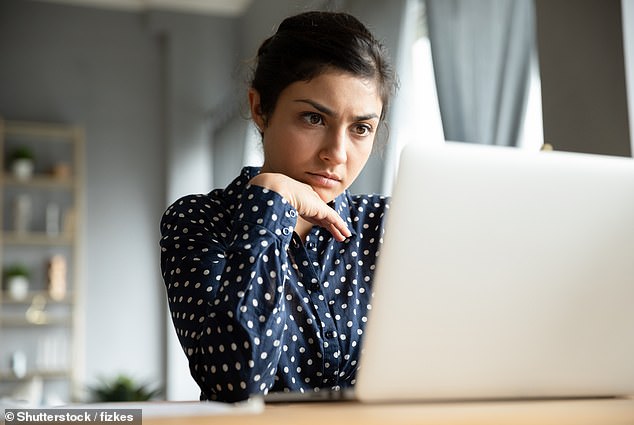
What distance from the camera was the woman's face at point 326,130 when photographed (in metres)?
1.28

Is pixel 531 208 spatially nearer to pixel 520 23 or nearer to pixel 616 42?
pixel 616 42

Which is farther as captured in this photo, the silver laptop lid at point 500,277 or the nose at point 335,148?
the nose at point 335,148

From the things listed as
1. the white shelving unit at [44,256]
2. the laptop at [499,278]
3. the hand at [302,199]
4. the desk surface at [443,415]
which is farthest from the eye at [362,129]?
the white shelving unit at [44,256]

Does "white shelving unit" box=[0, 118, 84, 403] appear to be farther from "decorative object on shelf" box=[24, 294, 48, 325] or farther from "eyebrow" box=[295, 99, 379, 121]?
"eyebrow" box=[295, 99, 379, 121]

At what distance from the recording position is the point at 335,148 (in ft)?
4.20

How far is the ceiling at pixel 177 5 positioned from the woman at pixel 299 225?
175 inches

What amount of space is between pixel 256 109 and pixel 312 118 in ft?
0.57

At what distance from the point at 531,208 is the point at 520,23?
1.83 meters

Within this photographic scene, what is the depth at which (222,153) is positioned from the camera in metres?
5.49

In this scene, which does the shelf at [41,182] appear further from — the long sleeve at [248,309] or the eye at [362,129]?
the long sleeve at [248,309]

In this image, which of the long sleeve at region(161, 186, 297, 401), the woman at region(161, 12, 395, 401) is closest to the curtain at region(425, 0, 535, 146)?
the woman at region(161, 12, 395, 401)

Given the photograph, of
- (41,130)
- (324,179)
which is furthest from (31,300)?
(324,179)

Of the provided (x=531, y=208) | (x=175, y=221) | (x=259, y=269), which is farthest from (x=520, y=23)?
(x=531, y=208)

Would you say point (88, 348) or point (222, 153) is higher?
point (222, 153)
